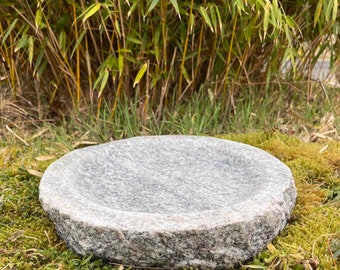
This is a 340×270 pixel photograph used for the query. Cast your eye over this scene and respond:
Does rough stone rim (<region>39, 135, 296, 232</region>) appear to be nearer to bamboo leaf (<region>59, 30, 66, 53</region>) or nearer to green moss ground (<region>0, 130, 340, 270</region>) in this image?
green moss ground (<region>0, 130, 340, 270</region>)

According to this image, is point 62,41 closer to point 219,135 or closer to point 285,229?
point 219,135

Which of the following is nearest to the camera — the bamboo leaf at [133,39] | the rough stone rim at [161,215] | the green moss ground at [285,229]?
the rough stone rim at [161,215]

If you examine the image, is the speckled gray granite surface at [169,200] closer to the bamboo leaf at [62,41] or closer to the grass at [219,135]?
the grass at [219,135]

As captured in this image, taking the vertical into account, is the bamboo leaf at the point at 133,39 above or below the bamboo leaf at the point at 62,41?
above

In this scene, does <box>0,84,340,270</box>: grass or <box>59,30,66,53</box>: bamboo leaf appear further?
<box>59,30,66,53</box>: bamboo leaf

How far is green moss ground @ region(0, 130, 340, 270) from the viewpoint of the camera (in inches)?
65.8

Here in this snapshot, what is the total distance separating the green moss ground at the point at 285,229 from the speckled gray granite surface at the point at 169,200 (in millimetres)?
73

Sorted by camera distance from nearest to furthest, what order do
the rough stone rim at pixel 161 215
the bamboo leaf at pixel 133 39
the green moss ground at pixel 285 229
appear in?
the rough stone rim at pixel 161 215 < the green moss ground at pixel 285 229 < the bamboo leaf at pixel 133 39

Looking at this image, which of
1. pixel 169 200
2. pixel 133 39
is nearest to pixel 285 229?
pixel 169 200

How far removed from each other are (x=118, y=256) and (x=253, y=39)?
5.93 ft

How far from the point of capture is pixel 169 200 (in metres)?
2.04

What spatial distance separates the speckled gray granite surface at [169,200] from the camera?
1554mm

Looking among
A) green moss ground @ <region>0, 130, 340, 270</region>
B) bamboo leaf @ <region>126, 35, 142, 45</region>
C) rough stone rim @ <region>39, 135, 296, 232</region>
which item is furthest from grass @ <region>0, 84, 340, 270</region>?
bamboo leaf @ <region>126, 35, 142, 45</region>

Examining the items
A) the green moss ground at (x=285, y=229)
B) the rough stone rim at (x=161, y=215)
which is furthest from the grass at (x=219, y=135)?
the rough stone rim at (x=161, y=215)
